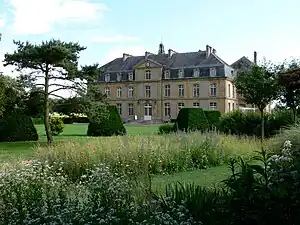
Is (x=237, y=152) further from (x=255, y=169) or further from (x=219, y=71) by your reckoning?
(x=219, y=71)

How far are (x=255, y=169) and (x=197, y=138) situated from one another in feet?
24.0

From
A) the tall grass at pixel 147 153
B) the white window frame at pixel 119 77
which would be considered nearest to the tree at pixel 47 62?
the tall grass at pixel 147 153

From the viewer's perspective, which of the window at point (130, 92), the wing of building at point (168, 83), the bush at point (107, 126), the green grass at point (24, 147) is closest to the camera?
the green grass at point (24, 147)

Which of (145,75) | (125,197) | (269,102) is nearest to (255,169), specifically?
(125,197)

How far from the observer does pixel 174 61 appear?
194 ft

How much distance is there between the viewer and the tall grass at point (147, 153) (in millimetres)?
8062

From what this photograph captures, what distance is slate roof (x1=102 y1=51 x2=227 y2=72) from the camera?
183 ft

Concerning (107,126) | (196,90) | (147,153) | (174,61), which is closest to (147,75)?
(174,61)

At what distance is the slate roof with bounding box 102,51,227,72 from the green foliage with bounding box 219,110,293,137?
3300cm

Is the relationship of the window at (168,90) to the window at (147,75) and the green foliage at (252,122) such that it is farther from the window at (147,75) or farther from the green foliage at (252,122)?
the green foliage at (252,122)

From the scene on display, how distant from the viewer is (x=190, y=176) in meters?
8.21

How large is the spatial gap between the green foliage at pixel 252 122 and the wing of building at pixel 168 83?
32273 mm

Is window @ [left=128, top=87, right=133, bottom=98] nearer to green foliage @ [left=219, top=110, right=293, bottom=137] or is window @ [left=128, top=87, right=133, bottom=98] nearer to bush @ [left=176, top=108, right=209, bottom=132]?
bush @ [left=176, top=108, right=209, bottom=132]

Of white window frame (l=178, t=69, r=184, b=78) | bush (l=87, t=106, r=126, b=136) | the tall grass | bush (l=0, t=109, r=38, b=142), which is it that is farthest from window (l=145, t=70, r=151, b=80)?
the tall grass
